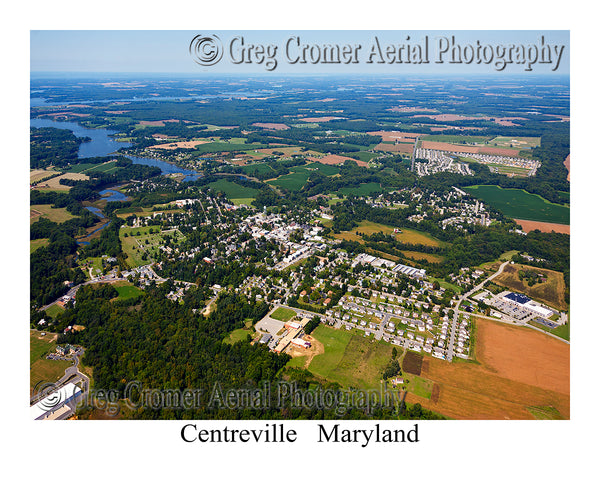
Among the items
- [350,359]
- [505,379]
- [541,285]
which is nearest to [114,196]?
[350,359]

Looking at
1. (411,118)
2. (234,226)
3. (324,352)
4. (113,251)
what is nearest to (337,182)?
(234,226)

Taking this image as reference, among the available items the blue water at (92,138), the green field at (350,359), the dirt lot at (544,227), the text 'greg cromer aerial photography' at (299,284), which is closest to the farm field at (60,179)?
the text 'greg cromer aerial photography' at (299,284)

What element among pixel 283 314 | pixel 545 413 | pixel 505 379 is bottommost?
pixel 545 413

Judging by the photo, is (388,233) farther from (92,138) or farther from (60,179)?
(92,138)

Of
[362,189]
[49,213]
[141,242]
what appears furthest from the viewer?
[362,189]

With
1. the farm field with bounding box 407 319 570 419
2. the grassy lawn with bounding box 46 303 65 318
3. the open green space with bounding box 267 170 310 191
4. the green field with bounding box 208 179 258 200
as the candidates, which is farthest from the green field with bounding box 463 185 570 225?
the grassy lawn with bounding box 46 303 65 318

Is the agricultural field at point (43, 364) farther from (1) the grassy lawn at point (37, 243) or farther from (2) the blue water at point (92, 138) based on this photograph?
(2) the blue water at point (92, 138)

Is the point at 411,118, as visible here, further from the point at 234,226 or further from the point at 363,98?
the point at 234,226
